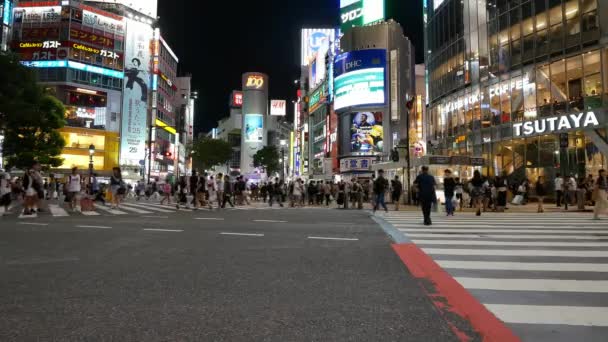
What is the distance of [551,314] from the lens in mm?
3279

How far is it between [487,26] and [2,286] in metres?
31.5

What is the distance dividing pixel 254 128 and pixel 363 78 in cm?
6254

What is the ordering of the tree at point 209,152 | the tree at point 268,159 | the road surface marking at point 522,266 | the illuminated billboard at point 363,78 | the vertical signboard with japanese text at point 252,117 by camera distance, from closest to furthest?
the road surface marking at point 522,266, the illuminated billboard at point 363,78, the tree at point 209,152, the tree at point 268,159, the vertical signboard with japanese text at point 252,117

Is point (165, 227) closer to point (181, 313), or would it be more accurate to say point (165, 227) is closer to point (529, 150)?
point (181, 313)

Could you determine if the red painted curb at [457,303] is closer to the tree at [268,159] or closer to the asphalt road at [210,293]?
the asphalt road at [210,293]

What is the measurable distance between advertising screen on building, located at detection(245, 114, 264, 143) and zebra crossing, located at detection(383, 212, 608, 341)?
10588 centimetres

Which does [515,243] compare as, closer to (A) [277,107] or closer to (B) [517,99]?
(B) [517,99]

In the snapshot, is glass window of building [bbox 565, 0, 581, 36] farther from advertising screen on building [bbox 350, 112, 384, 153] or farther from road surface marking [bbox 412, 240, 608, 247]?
advertising screen on building [bbox 350, 112, 384, 153]

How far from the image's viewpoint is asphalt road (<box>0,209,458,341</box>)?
2811 mm

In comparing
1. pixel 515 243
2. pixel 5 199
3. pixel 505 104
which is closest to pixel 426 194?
pixel 515 243

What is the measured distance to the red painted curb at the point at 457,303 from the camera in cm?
283

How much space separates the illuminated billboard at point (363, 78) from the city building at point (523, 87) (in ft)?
61.3

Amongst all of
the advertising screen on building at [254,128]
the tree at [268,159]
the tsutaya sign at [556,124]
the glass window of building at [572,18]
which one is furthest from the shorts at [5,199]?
the advertising screen on building at [254,128]

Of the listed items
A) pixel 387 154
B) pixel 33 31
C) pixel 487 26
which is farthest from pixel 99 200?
pixel 33 31
